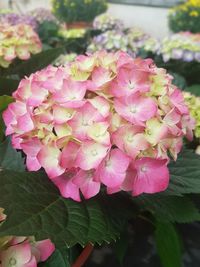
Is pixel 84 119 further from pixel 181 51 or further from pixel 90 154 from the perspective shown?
pixel 181 51

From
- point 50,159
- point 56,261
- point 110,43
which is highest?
point 50,159

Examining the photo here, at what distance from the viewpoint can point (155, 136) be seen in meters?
0.42

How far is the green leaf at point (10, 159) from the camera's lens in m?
0.53

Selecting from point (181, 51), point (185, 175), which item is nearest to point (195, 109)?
point (185, 175)

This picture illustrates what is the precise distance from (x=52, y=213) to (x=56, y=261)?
0.07 metres

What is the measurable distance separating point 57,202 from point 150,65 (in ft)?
0.60

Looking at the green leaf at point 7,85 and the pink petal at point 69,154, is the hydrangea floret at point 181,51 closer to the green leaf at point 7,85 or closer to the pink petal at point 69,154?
the green leaf at point 7,85

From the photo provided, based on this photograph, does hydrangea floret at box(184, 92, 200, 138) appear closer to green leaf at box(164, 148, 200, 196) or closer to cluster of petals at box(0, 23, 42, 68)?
green leaf at box(164, 148, 200, 196)

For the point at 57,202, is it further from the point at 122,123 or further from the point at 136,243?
the point at 136,243

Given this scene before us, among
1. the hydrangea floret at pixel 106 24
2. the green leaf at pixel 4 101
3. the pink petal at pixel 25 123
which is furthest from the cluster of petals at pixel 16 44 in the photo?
the hydrangea floret at pixel 106 24

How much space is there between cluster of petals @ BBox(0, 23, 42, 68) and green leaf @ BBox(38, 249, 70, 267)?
0.43m

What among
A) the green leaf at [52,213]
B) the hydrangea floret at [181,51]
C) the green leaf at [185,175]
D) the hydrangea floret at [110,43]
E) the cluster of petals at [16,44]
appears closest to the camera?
the green leaf at [52,213]

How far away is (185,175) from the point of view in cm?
51

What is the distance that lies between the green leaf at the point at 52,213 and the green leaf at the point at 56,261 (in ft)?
0.17
